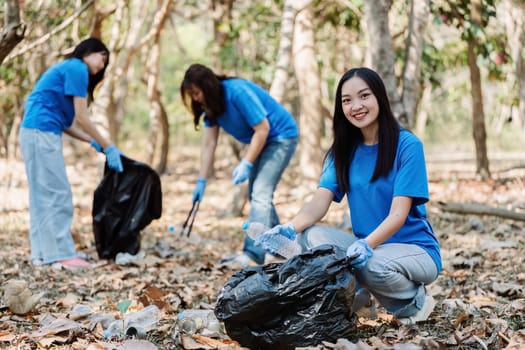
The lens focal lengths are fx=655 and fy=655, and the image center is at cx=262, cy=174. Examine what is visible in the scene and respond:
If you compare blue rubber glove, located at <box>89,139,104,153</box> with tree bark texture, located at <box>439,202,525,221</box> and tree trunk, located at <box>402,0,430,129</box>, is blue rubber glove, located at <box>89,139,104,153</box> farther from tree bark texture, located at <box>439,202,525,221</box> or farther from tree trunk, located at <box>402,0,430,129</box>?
tree bark texture, located at <box>439,202,525,221</box>

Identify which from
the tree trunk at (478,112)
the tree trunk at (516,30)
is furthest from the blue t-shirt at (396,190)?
the tree trunk at (478,112)

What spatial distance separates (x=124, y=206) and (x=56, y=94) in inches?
37.8

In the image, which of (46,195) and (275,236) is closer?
(275,236)

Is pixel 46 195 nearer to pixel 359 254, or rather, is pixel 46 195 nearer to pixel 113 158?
pixel 113 158

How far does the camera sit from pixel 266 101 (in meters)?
4.68

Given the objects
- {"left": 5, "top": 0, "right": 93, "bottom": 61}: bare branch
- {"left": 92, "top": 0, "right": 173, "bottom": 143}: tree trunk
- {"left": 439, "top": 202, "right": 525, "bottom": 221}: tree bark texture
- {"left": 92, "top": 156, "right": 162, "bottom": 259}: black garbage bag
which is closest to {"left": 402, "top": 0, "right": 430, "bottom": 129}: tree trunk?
{"left": 439, "top": 202, "right": 525, "bottom": 221}: tree bark texture

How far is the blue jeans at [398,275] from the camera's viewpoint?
2660 millimetres

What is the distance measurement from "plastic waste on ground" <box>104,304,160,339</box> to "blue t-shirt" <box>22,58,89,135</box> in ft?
7.19

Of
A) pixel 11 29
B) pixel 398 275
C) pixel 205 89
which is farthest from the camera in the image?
pixel 205 89

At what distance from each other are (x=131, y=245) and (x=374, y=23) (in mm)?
2592

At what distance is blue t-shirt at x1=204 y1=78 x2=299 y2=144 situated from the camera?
442cm

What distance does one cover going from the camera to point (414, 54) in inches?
214

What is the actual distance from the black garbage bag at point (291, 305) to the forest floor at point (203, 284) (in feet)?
0.30

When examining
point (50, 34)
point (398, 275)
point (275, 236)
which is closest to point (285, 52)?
point (50, 34)
